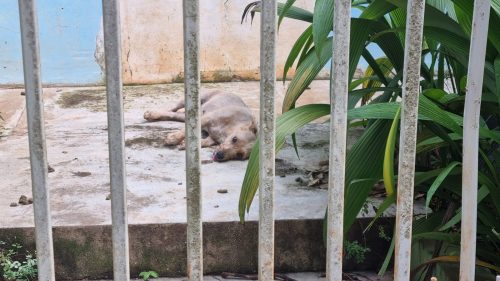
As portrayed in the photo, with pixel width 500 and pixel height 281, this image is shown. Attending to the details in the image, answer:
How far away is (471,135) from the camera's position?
1452 mm

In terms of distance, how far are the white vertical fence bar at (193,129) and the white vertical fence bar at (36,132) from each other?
11.2 inches

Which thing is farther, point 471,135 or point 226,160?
point 226,160

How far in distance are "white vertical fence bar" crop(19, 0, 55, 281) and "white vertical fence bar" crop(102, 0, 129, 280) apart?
0.13 metres

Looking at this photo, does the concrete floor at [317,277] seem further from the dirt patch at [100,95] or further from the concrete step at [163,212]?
the dirt patch at [100,95]

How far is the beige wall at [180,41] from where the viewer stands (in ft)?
22.0

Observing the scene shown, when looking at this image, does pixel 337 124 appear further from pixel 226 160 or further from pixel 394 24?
pixel 226 160

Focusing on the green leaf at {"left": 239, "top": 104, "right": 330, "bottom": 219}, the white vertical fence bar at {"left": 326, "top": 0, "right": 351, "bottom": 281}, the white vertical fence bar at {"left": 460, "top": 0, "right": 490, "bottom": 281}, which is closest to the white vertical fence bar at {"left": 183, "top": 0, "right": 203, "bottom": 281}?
the white vertical fence bar at {"left": 326, "top": 0, "right": 351, "bottom": 281}

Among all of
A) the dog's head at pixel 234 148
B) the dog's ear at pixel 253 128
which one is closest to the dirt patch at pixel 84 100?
the dog's ear at pixel 253 128

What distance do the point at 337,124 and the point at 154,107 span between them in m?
4.34

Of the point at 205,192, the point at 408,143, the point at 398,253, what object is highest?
the point at 408,143

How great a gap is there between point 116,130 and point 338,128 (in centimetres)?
46

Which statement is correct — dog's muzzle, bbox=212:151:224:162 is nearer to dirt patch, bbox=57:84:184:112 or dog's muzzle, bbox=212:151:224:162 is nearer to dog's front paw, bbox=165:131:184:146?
dog's front paw, bbox=165:131:184:146

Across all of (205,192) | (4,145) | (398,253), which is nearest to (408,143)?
(398,253)

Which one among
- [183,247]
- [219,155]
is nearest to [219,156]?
[219,155]
